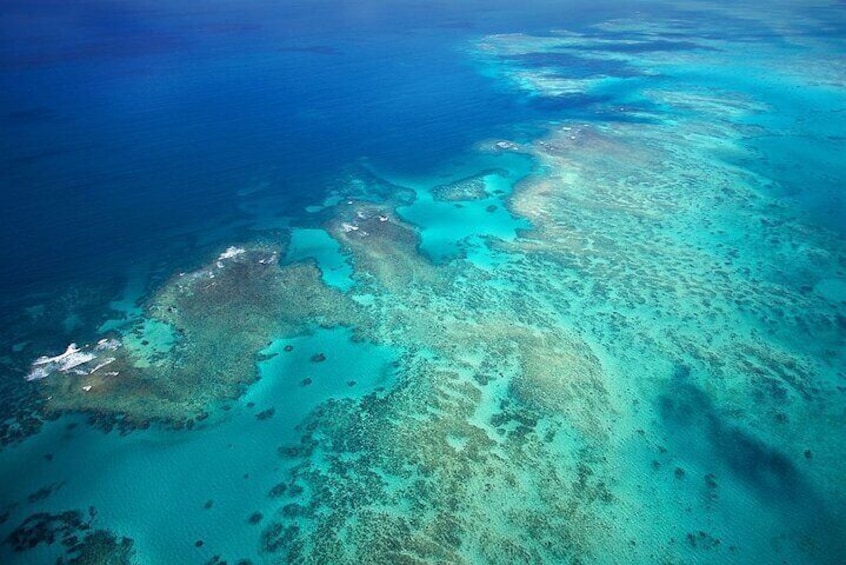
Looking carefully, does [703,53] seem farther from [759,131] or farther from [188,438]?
[188,438]

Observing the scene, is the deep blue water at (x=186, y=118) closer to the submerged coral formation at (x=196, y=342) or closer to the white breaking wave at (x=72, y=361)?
the submerged coral formation at (x=196, y=342)

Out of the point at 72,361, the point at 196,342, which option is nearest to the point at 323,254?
the point at 196,342

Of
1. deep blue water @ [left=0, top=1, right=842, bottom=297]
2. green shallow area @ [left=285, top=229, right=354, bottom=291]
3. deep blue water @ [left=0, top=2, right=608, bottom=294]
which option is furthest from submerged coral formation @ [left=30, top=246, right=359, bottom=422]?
deep blue water @ [left=0, top=2, right=608, bottom=294]

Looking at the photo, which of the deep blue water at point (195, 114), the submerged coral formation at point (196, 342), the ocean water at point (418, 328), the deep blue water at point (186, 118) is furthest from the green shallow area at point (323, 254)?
the deep blue water at point (186, 118)

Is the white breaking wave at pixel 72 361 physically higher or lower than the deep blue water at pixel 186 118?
lower

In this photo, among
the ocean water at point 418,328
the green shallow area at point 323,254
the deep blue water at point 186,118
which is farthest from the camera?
the deep blue water at point 186,118

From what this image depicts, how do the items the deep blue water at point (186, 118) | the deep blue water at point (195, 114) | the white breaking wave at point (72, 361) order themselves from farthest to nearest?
the deep blue water at point (195, 114) → the deep blue water at point (186, 118) → the white breaking wave at point (72, 361)

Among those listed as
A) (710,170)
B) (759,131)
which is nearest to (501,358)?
(710,170)

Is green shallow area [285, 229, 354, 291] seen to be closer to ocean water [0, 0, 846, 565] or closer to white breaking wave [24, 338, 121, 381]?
ocean water [0, 0, 846, 565]
